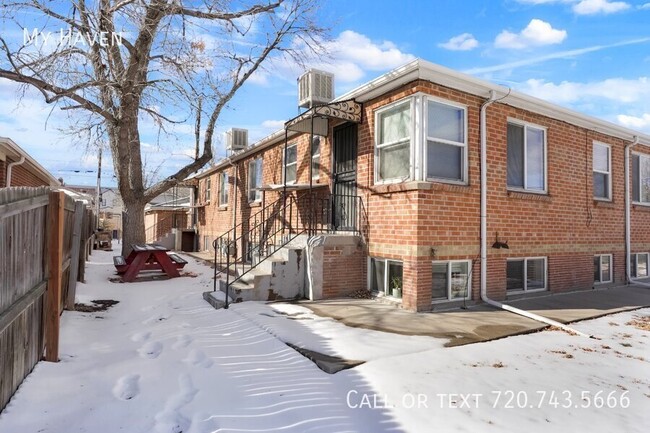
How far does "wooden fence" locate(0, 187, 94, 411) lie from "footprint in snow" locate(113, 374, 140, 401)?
0.78 metres

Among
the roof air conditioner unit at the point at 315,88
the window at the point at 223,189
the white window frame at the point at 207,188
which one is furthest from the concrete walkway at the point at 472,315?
the white window frame at the point at 207,188

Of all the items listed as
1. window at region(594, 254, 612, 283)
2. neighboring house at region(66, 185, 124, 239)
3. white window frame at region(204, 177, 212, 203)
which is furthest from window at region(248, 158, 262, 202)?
neighboring house at region(66, 185, 124, 239)

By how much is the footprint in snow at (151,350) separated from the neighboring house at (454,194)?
2.31 metres

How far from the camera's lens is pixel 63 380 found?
141 inches

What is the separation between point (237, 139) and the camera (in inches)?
598

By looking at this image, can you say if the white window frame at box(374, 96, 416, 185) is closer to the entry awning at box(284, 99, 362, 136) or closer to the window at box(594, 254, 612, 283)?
the entry awning at box(284, 99, 362, 136)

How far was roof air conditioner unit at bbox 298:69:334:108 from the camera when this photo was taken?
29.6 feet

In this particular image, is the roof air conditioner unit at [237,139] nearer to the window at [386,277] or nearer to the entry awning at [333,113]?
the entry awning at [333,113]

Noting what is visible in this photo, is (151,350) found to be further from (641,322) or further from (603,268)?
(603,268)

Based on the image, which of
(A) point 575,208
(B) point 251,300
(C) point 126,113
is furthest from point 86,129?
(A) point 575,208

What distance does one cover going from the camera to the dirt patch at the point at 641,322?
5.98 m

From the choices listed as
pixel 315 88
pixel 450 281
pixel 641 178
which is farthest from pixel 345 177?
pixel 641 178

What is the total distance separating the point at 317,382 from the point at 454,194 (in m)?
4.49

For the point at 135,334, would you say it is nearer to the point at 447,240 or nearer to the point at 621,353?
the point at 447,240
